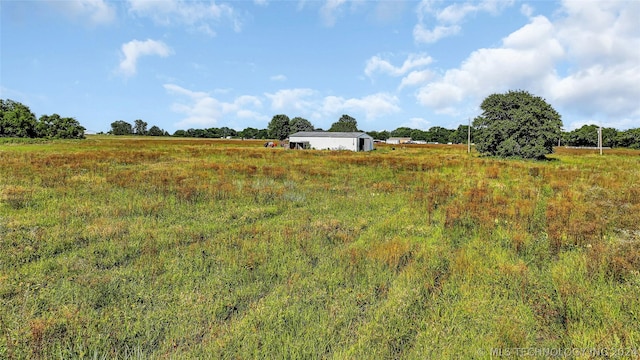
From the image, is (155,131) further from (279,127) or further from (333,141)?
(333,141)

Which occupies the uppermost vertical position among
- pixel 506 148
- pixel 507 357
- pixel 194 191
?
pixel 506 148

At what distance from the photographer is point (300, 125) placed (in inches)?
4461

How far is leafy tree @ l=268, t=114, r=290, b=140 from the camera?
11761 centimetres

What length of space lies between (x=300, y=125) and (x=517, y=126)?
284 feet

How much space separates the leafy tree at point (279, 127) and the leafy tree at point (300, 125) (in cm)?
300

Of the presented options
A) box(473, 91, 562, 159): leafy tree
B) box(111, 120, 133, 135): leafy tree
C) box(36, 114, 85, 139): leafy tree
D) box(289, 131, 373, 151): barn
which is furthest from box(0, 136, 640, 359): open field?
box(111, 120, 133, 135): leafy tree

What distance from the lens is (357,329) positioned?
354 cm

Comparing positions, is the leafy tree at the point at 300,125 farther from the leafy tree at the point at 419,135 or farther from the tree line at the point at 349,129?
the leafy tree at the point at 419,135

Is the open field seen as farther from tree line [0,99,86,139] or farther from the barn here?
tree line [0,99,86,139]

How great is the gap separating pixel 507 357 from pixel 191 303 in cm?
377

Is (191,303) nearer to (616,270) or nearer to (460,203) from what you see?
(616,270)

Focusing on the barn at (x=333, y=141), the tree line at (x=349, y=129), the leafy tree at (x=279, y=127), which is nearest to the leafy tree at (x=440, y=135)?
the tree line at (x=349, y=129)

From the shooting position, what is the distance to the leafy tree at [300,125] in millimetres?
113062

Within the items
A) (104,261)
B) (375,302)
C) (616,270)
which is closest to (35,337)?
(104,261)
